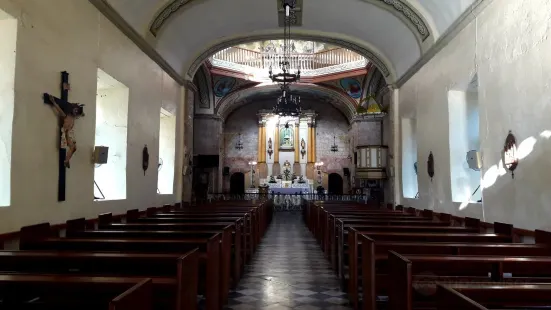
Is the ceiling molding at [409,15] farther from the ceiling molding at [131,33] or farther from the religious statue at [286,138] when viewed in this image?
the religious statue at [286,138]

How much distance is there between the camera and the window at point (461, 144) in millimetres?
7211

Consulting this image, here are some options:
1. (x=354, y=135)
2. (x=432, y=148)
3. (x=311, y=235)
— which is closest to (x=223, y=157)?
(x=354, y=135)

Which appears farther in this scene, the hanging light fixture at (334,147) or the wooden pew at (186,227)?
the hanging light fixture at (334,147)

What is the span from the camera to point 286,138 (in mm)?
21188

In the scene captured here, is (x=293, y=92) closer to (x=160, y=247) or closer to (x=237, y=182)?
(x=237, y=182)

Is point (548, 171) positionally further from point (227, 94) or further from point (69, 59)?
point (227, 94)

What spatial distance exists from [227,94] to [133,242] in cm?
1466

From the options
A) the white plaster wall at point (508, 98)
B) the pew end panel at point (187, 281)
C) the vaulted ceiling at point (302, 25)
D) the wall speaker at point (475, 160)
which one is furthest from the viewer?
the vaulted ceiling at point (302, 25)

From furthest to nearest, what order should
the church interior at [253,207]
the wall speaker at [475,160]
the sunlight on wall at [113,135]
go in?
the sunlight on wall at [113,135]
the wall speaker at [475,160]
the church interior at [253,207]

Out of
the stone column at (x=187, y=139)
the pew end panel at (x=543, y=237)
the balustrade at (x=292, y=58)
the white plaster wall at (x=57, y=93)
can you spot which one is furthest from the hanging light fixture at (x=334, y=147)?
the pew end panel at (x=543, y=237)

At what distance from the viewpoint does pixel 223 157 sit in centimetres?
2066

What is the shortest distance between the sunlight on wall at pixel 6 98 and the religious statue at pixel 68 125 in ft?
2.21

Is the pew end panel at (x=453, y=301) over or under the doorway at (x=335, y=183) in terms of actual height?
under

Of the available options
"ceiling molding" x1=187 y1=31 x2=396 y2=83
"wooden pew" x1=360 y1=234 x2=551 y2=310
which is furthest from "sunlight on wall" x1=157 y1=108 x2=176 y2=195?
"wooden pew" x1=360 y1=234 x2=551 y2=310
